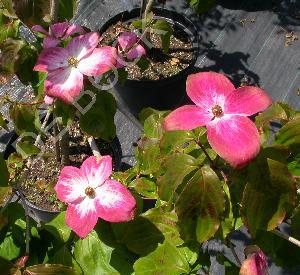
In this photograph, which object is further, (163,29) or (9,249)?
(163,29)

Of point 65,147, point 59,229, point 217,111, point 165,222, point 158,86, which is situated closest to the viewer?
point 217,111

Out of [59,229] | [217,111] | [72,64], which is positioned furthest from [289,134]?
[59,229]

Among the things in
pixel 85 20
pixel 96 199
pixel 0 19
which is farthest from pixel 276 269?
pixel 85 20

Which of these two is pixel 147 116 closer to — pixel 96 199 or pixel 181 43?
pixel 96 199

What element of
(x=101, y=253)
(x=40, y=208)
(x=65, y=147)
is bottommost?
(x=40, y=208)

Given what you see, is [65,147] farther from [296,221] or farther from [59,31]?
[296,221]

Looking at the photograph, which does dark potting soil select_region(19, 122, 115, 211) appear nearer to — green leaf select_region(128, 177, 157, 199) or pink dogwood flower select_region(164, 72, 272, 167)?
green leaf select_region(128, 177, 157, 199)
